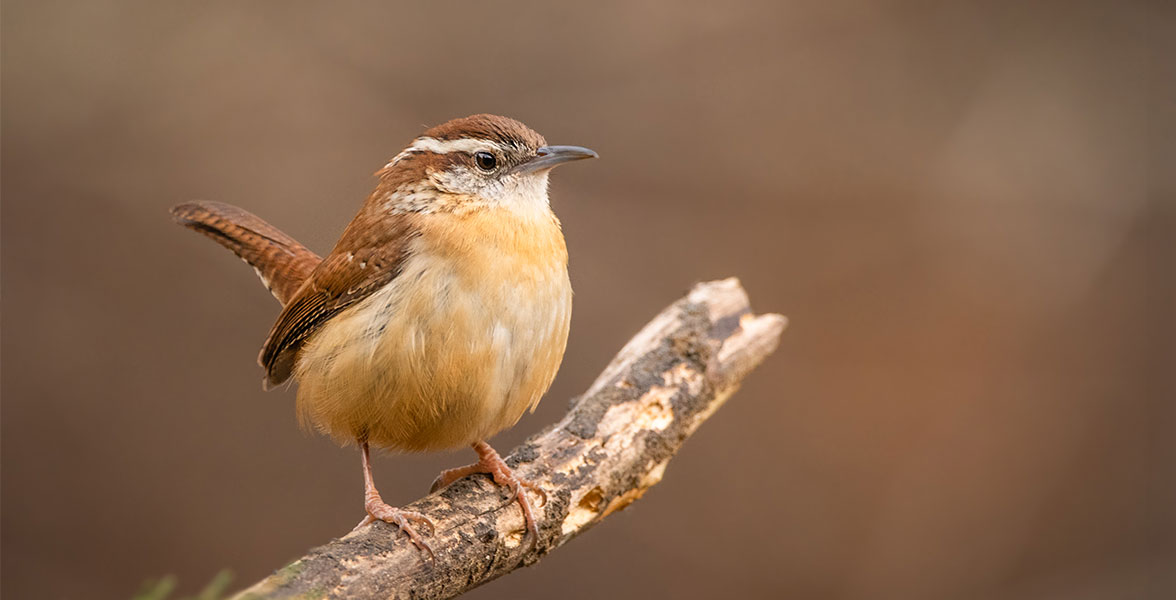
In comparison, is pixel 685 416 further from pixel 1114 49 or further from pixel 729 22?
pixel 1114 49

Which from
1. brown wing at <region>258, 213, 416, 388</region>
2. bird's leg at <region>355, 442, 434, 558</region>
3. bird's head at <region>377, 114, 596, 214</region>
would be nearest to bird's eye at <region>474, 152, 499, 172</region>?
bird's head at <region>377, 114, 596, 214</region>

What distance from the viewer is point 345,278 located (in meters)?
3.51

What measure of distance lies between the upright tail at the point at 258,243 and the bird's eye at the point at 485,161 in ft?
3.16

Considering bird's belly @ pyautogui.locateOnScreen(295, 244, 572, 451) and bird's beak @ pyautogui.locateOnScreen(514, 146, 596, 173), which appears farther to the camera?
bird's beak @ pyautogui.locateOnScreen(514, 146, 596, 173)

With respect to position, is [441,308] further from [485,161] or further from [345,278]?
[485,161]

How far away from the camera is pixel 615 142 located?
23.0ft

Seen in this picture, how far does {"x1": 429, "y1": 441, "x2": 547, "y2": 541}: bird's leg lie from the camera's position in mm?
3383

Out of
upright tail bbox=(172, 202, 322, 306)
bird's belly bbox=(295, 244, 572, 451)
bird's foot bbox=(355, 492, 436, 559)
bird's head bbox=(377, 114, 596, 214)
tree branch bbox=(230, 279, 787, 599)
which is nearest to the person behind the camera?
tree branch bbox=(230, 279, 787, 599)

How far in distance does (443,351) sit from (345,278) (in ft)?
1.71

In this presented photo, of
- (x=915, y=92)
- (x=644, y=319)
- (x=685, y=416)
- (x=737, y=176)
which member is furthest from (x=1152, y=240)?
(x=685, y=416)

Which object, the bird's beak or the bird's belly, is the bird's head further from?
the bird's belly

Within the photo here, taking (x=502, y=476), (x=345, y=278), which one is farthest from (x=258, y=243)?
(x=502, y=476)

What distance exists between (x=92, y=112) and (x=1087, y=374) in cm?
684

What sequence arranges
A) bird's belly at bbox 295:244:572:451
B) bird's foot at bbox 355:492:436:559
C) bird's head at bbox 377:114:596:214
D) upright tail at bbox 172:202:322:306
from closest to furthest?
bird's foot at bbox 355:492:436:559 → bird's belly at bbox 295:244:572:451 → bird's head at bbox 377:114:596:214 → upright tail at bbox 172:202:322:306
